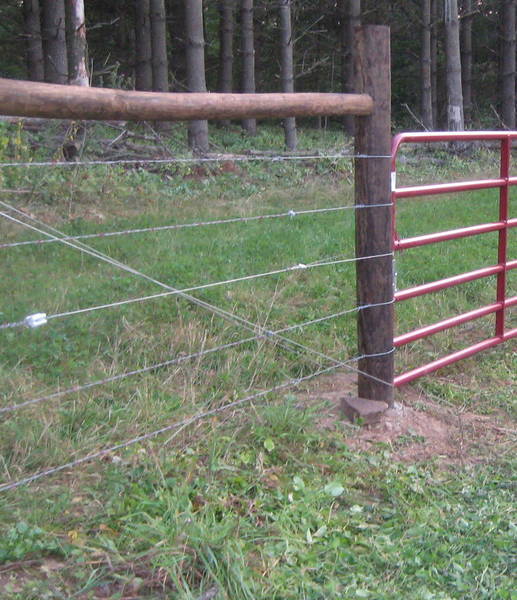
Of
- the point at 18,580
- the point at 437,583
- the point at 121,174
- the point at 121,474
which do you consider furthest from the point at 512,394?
the point at 121,174

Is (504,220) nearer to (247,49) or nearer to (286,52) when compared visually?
(286,52)

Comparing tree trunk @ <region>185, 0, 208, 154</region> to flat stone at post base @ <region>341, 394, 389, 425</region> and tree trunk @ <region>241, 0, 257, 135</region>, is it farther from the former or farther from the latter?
flat stone at post base @ <region>341, 394, 389, 425</region>

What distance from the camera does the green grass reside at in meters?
2.76

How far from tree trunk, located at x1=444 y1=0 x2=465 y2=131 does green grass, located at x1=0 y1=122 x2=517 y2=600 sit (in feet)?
33.3

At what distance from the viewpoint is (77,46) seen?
11258 mm

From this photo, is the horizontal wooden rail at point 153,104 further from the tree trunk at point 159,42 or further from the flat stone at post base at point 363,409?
the tree trunk at point 159,42

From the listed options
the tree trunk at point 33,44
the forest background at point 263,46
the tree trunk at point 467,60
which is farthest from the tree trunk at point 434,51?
the tree trunk at point 33,44

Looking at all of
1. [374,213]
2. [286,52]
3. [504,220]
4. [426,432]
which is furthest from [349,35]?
[426,432]

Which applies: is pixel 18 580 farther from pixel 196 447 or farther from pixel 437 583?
pixel 437 583

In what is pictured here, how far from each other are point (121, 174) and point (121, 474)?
7024 mm

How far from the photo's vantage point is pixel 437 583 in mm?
2805

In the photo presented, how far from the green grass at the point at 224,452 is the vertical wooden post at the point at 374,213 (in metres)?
0.41

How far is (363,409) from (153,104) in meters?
2.02

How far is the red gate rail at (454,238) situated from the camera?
438cm
